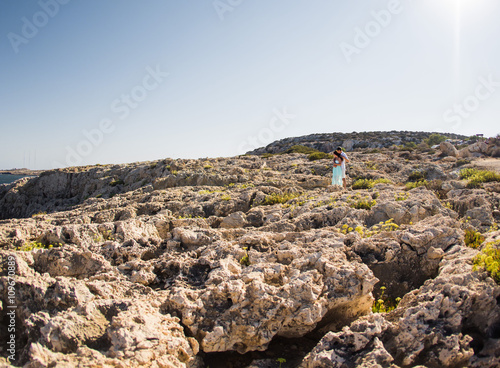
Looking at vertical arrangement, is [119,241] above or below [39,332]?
above

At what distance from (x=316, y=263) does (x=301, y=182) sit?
11.8 meters

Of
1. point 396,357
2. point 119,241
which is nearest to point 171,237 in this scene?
point 119,241

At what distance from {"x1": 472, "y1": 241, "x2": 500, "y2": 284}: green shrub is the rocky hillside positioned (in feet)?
0.08

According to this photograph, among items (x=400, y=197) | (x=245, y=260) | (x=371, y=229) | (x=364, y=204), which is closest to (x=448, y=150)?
(x=400, y=197)

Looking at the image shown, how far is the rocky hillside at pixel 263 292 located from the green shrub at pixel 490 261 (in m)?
0.02

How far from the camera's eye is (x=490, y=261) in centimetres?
475

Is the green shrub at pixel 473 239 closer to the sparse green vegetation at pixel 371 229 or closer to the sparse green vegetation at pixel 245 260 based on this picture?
the sparse green vegetation at pixel 371 229

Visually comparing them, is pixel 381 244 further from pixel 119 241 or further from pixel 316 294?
pixel 119 241

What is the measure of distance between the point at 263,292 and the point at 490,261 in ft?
12.1

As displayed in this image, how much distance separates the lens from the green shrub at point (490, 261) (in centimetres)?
454

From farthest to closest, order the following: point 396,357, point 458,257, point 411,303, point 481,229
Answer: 1. point 481,229
2. point 458,257
3. point 411,303
4. point 396,357

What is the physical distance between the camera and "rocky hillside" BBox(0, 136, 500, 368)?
13.5 ft

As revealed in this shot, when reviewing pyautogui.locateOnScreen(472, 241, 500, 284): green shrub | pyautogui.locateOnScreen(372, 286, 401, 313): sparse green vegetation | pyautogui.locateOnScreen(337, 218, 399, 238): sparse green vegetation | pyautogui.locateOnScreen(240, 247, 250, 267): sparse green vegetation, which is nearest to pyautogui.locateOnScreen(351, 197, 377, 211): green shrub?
pyautogui.locateOnScreen(337, 218, 399, 238): sparse green vegetation

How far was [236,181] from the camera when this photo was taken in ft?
61.9
